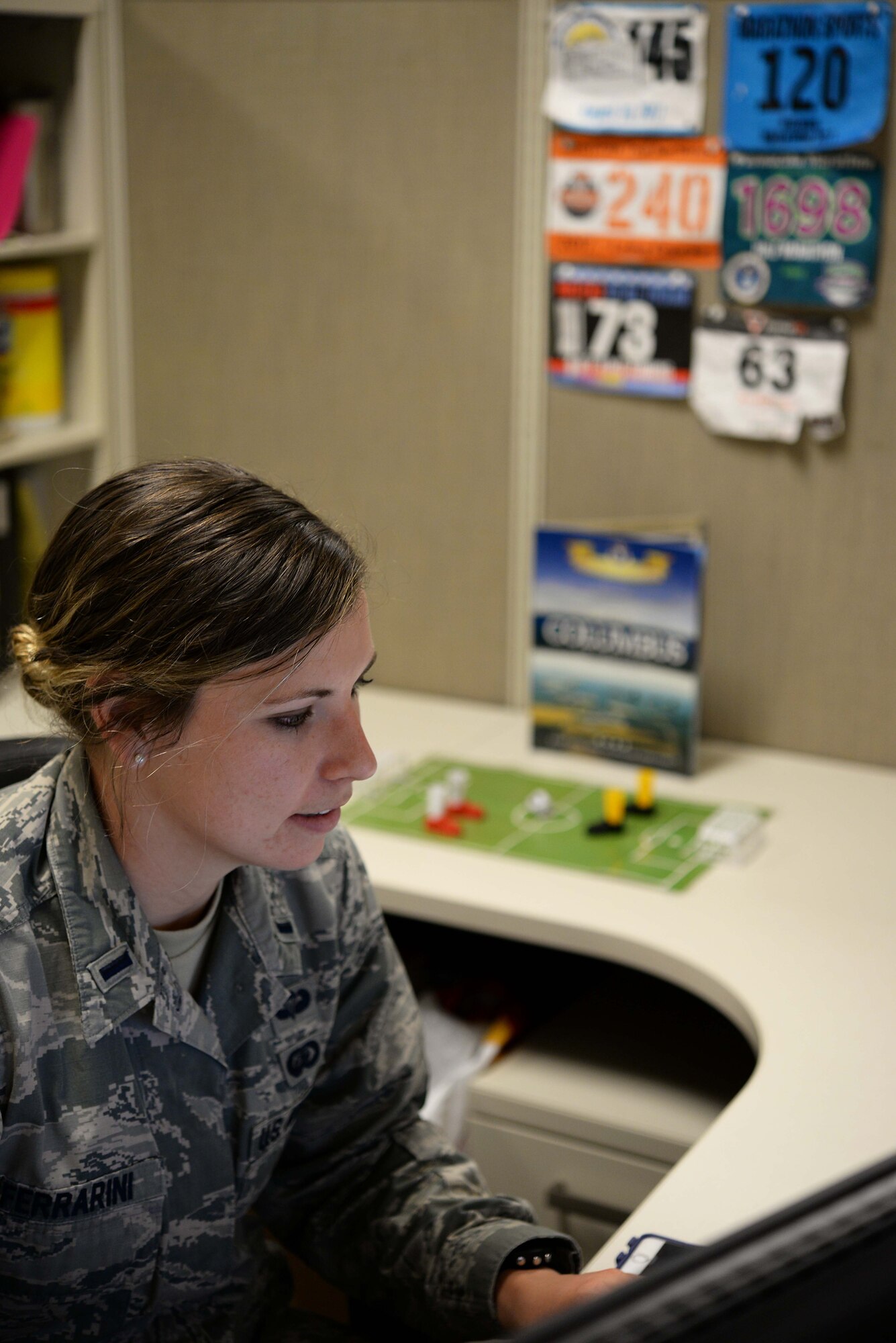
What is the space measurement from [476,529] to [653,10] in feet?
2.29

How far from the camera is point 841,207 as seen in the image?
1825mm

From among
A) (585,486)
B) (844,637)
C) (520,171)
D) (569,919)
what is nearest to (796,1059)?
(569,919)

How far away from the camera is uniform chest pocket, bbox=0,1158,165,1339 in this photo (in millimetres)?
997

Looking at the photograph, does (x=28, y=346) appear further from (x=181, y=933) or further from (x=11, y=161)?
(x=181, y=933)

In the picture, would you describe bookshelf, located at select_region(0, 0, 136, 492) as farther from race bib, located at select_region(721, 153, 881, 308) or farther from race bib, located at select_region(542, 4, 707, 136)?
race bib, located at select_region(721, 153, 881, 308)

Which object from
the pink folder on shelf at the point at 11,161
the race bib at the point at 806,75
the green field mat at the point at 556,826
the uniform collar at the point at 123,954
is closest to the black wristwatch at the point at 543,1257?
the uniform collar at the point at 123,954

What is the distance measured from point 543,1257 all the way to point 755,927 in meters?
0.54

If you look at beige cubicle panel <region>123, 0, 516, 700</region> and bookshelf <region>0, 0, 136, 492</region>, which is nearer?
beige cubicle panel <region>123, 0, 516, 700</region>

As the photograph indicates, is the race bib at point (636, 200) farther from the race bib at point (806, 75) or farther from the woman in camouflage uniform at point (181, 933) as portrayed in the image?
the woman in camouflage uniform at point (181, 933)

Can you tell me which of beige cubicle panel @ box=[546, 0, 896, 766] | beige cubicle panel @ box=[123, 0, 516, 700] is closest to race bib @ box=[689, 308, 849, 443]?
beige cubicle panel @ box=[546, 0, 896, 766]

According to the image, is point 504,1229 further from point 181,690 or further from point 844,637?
point 844,637

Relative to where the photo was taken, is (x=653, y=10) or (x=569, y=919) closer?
(x=569, y=919)

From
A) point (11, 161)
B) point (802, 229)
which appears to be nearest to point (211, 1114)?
point (802, 229)

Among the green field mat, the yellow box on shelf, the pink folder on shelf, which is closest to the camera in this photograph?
the green field mat
